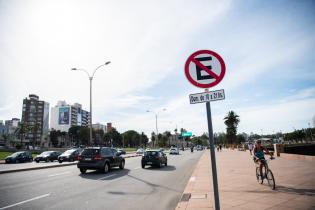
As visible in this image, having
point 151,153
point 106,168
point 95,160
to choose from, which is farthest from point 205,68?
point 151,153

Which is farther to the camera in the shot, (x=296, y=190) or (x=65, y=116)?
(x=65, y=116)

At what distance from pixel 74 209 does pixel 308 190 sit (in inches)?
277

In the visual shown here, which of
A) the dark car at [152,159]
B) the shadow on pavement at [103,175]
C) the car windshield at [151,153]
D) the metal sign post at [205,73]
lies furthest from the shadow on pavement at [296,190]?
the car windshield at [151,153]

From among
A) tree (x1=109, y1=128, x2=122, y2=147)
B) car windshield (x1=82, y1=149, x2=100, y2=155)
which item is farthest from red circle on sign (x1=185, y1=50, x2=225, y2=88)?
tree (x1=109, y1=128, x2=122, y2=147)

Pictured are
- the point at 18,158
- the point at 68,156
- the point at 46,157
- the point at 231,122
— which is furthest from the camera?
the point at 231,122

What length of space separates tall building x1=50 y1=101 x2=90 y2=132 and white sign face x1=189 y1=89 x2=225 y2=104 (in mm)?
167720

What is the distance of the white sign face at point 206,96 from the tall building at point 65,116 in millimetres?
167720

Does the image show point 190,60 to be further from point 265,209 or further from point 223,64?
point 265,209

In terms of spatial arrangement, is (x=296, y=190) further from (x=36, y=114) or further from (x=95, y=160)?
(x=36, y=114)

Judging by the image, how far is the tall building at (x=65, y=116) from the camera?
163500 mm

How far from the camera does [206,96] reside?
4.36m

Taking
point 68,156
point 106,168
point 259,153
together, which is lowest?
point 106,168

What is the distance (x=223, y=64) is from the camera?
4.54 m

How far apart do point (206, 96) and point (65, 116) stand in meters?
172
